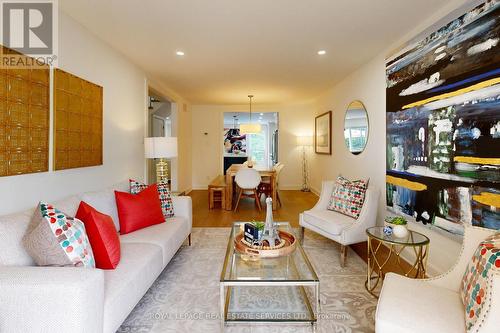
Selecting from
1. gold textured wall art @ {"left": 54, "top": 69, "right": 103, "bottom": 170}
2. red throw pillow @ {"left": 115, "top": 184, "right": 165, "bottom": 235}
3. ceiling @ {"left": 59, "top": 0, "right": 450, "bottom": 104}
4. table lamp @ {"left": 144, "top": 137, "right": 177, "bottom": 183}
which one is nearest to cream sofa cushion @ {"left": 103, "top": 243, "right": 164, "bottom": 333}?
red throw pillow @ {"left": 115, "top": 184, "right": 165, "bottom": 235}

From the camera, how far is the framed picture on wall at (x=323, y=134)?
19.0 ft

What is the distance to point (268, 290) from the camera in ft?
7.69

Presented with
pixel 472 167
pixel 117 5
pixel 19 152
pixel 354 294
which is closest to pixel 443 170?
pixel 472 167

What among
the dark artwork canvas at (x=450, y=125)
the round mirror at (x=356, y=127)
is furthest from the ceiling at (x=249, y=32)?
the round mirror at (x=356, y=127)

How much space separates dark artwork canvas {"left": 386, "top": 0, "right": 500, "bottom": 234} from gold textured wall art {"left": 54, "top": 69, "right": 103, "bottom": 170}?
127 inches

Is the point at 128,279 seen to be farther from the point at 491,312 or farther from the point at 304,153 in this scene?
the point at 304,153

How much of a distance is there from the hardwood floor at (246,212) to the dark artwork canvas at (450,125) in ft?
6.56

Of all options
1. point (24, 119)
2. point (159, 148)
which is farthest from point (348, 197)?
point (24, 119)

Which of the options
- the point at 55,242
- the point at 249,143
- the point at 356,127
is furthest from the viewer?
the point at 249,143

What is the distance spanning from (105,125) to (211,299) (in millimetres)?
2265

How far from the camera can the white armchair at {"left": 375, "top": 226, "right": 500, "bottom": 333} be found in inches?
45.3

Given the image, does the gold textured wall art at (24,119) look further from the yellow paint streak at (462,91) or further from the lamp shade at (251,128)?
the lamp shade at (251,128)

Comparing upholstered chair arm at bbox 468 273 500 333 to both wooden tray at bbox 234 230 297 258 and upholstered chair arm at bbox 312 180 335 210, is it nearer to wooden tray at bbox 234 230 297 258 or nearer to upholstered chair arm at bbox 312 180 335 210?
wooden tray at bbox 234 230 297 258

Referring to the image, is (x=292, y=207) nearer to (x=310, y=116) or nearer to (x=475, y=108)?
(x=310, y=116)
